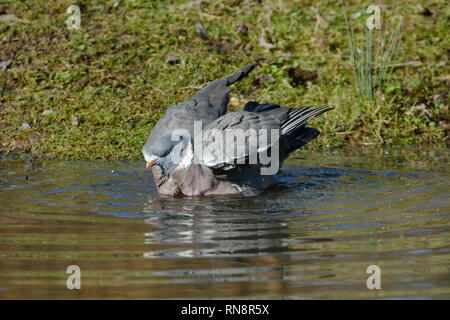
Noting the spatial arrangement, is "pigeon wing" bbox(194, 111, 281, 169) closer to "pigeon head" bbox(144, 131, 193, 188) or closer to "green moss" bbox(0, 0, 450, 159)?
"pigeon head" bbox(144, 131, 193, 188)

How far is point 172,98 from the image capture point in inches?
364

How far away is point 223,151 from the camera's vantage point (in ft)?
21.5

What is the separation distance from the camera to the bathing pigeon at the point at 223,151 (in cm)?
661

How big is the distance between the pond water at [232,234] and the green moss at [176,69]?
98 cm

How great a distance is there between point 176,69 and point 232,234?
15.6 ft

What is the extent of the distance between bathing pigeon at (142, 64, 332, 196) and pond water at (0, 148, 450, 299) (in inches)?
6.7

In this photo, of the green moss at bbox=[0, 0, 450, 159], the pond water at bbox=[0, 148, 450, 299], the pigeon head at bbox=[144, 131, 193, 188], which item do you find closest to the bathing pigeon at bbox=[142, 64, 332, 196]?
the pigeon head at bbox=[144, 131, 193, 188]

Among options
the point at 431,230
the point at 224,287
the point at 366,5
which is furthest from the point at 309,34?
the point at 224,287

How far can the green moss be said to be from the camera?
8.74m

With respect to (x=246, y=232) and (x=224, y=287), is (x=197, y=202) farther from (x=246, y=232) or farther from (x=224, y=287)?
(x=224, y=287)

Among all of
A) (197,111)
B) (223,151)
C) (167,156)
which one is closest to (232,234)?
(223,151)

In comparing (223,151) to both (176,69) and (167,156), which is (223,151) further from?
(176,69)

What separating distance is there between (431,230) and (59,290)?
2.40 meters

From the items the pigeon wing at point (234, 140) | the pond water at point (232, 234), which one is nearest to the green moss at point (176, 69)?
the pond water at point (232, 234)
